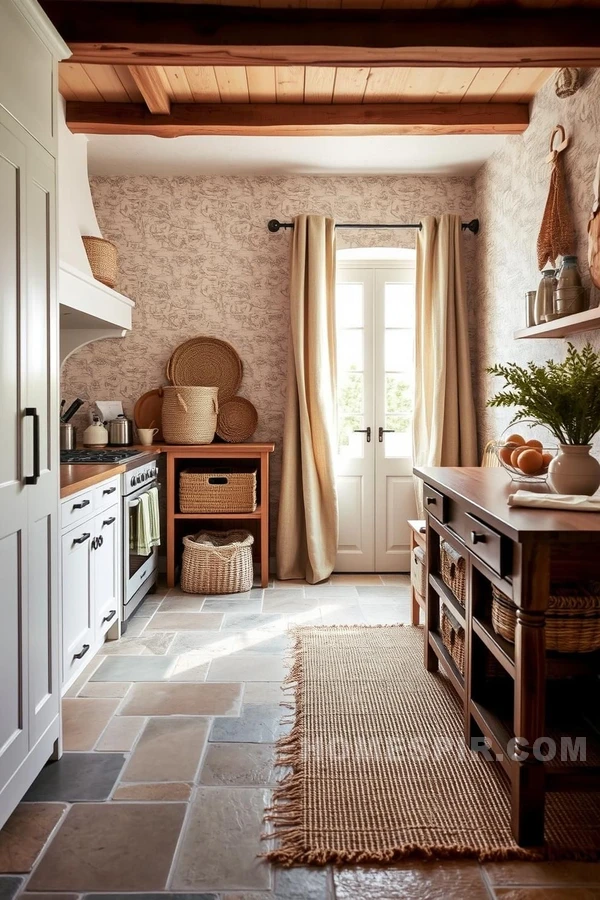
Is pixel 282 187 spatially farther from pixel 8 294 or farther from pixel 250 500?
pixel 8 294

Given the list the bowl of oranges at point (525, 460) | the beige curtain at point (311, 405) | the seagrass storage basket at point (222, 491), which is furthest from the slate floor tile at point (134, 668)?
the bowl of oranges at point (525, 460)

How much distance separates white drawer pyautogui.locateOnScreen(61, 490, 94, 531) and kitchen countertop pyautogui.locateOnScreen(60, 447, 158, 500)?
1.4 inches

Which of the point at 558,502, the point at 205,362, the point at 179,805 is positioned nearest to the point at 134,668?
the point at 179,805

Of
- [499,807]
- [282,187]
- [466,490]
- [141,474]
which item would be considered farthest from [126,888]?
[282,187]

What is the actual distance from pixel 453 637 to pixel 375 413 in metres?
2.38

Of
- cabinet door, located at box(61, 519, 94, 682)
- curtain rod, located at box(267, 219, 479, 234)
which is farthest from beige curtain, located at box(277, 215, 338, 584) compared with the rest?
cabinet door, located at box(61, 519, 94, 682)

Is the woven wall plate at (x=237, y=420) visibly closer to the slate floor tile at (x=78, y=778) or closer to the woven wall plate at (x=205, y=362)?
the woven wall plate at (x=205, y=362)

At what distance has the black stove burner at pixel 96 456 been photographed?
3.41 meters

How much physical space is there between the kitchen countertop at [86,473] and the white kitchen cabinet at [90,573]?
42mm

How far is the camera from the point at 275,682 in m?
2.73

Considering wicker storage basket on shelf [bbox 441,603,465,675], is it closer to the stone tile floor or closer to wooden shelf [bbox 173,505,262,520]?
the stone tile floor

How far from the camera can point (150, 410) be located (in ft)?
14.8

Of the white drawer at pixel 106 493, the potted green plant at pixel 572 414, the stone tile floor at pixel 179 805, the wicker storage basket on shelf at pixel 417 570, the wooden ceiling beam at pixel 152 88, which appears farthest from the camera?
the wicker storage basket on shelf at pixel 417 570

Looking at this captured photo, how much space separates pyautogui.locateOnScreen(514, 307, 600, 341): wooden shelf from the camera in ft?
7.90
